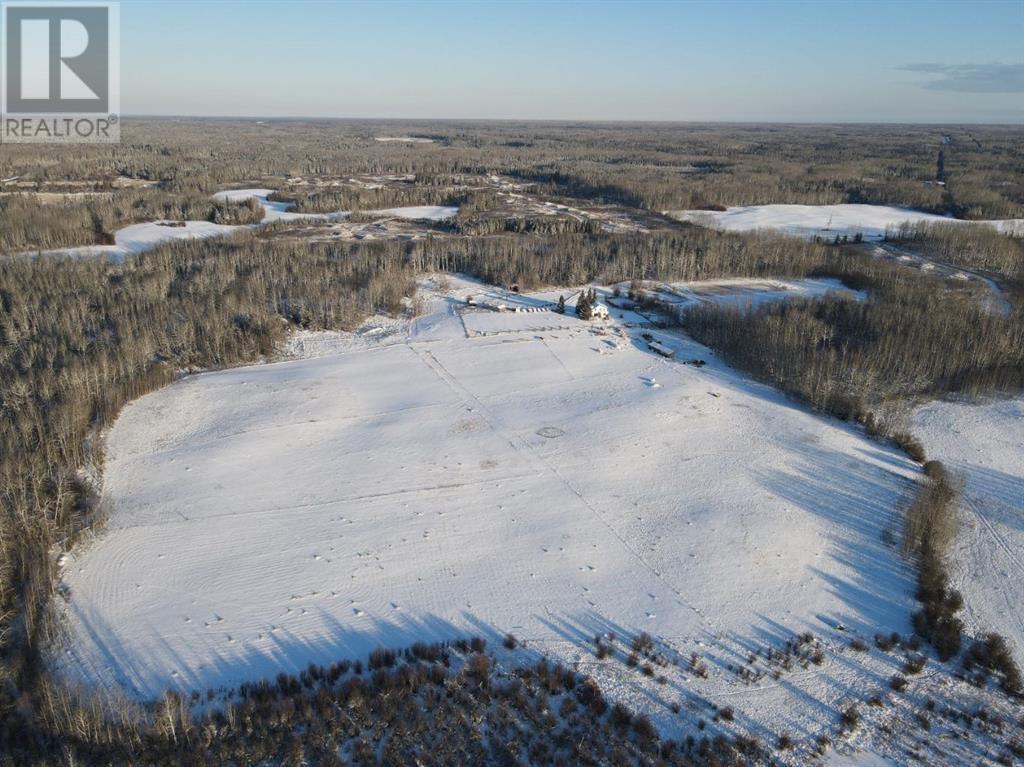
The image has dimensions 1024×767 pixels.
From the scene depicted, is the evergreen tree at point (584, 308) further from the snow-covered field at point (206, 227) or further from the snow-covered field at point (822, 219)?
the snow-covered field at point (206, 227)

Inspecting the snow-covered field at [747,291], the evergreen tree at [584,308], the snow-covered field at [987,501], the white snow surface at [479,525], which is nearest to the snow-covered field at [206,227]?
the white snow surface at [479,525]

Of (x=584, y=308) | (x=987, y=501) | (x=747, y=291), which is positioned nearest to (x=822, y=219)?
(x=747, y=291)

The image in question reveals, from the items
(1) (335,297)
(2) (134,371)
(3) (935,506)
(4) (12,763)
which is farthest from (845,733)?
(1) (335,297)

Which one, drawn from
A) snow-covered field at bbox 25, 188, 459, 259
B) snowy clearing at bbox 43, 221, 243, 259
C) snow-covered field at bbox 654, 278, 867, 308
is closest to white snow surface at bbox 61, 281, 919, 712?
snow-covered field at bbox 654, 278, 867, 308

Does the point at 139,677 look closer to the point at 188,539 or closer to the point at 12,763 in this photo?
the point at 12,763

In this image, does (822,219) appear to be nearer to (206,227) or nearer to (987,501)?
(987,501)

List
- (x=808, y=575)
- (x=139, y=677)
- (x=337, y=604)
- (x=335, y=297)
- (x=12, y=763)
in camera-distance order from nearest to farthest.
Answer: (x=12, y=763) → (x=139, y=677) → (x=337, y=604) → (x=808, y=575) → (x=335, y=297)
